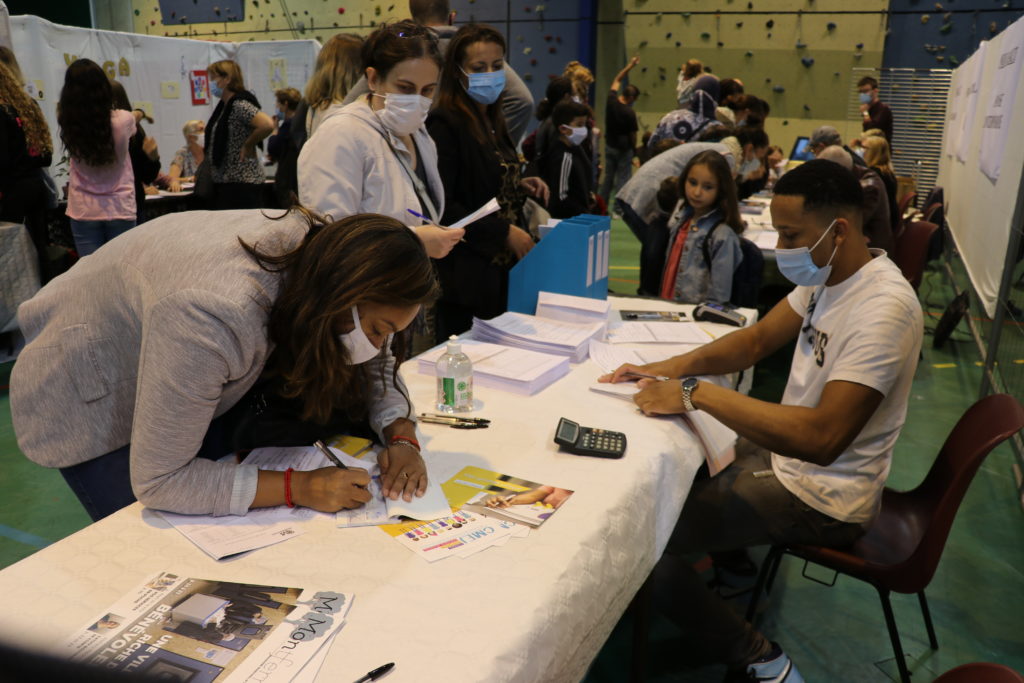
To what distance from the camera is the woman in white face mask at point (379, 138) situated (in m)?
2.19

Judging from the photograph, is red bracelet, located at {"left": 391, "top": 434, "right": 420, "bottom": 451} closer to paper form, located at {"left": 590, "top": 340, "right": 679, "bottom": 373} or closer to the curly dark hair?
paper form, located at {"left": 590, "top": 340, "right": 679, "bottom": 373}

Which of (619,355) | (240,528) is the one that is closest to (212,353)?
(240,528)

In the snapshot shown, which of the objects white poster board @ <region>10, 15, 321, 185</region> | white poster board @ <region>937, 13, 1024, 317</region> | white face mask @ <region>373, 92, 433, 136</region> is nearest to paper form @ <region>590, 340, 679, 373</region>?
white face mask @ <region>373, 92, 433, 136</region>

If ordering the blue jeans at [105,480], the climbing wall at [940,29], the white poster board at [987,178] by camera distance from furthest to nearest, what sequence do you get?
1. the climbing wall at [940,29]
2. the white poster board at [987,178]
3. the blue jeans at [105,480]

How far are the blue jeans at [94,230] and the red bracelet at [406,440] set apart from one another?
3652mm

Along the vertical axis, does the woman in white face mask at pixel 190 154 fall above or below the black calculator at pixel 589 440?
above

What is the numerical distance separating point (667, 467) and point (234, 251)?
988 millimetres

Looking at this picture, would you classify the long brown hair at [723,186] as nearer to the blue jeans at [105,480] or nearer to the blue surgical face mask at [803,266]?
the blue surgical face mask at [803,266]

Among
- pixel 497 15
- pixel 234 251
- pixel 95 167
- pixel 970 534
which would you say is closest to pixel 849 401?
pixel 234 251

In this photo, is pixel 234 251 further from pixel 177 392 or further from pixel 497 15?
pixel 497 15

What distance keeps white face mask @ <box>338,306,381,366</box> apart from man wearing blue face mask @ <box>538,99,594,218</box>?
3.52 metres

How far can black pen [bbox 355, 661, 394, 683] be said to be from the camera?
953 millimetres

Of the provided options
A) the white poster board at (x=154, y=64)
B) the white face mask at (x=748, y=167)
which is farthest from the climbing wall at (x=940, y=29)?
the white poster board at (x=154, y=64)

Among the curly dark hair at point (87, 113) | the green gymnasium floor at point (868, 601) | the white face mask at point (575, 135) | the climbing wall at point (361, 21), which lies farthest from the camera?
the climbing wall at point (361, 21)
